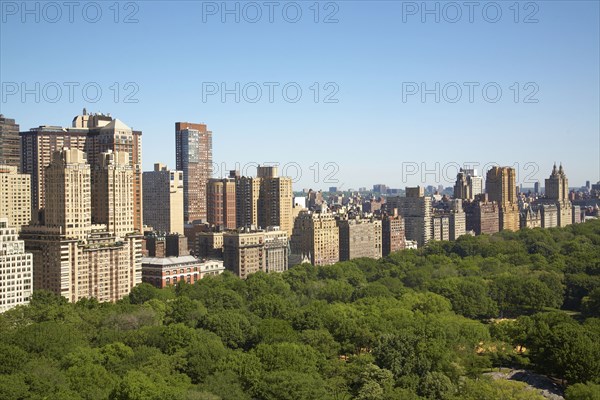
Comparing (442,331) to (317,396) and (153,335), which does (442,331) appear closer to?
(317,396)

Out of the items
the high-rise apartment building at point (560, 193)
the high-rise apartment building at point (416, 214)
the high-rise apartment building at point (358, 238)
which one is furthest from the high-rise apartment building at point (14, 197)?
the high-rise apartment building at point (560, 193)

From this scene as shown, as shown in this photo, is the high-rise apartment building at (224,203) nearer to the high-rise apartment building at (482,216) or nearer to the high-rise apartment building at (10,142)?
the high-rise apartment building at (10,142)

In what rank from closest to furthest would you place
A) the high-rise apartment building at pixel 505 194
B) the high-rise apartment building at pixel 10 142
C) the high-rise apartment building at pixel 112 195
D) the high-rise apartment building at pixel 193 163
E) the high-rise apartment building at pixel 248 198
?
the high-rise apartment building at pixel 112 195
the high-rise apartment building at pixel 10 142
the high-rise apartment building at pixel 248 198
the high-rise apartment building at pixel 193 163
the high-rise apartment building at pixel 505 194

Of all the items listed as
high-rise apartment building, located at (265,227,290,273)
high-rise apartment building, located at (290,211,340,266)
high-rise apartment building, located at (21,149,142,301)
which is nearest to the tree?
high-rise apartment building, located at (21,149,142,301)

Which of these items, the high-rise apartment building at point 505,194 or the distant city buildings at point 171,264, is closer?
the distant city buildings at point 171,264

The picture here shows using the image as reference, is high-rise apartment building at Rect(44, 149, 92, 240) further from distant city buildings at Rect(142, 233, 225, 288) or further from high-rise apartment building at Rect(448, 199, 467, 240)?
high-rise apartment building at Rect(448, 199, 467, 240)

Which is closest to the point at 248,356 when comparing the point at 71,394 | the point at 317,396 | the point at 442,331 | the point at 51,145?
the point at 317,396
